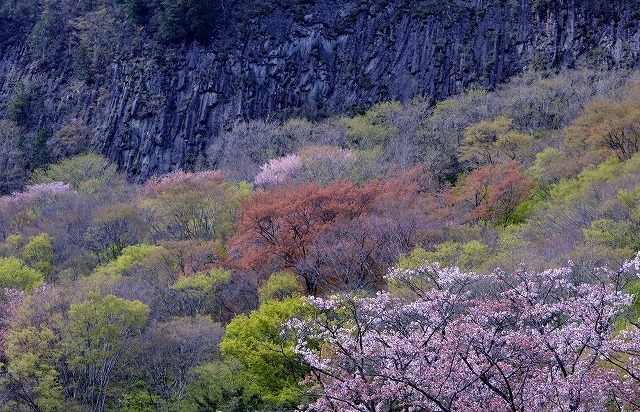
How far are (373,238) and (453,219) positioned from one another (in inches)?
190

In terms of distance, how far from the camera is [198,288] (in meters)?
25.7

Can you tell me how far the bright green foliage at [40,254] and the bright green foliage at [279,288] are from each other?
14.9 metres

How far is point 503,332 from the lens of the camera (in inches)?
415

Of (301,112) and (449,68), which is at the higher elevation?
(449,68)

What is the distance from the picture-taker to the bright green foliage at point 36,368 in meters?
18.4

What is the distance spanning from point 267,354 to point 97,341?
17.2ft

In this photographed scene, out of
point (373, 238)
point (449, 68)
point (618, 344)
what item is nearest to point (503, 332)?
point (618, 344)

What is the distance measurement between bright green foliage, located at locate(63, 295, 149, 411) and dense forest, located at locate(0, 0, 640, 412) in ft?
0.30

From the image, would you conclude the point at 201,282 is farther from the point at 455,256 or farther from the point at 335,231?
the point at 455,256

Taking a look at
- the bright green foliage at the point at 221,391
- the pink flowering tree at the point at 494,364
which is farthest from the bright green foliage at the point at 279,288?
the pink flowering tree at the point at 494,364

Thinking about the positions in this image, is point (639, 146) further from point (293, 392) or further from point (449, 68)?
point (449, 68)

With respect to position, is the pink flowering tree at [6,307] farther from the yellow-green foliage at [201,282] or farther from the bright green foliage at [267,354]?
the bright green foliage at [267,354]

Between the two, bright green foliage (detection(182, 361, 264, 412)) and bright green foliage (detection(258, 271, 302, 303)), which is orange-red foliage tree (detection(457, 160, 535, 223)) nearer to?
bright green foliage (detection(258, 271, 302, 303))

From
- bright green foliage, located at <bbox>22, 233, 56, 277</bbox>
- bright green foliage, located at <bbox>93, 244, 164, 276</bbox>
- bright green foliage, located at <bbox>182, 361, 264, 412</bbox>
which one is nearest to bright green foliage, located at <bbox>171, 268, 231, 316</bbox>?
bright green foliage, located at <bbox>93, 244, 164, 276</bbox>
